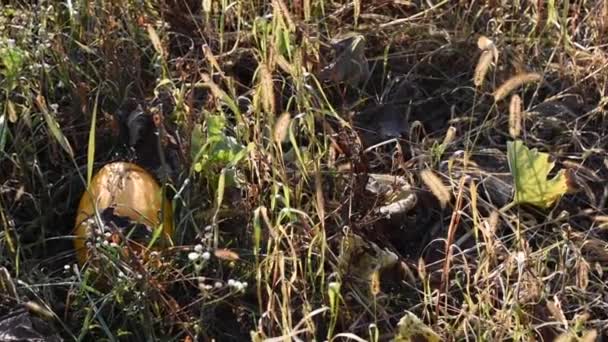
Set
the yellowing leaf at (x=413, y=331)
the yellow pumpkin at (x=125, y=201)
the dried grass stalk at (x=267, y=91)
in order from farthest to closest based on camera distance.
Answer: the yellow pumpkin at (x=125, y=201)
the dried grass stalk at (x=267, y=91)
the yellowing leaf at (x=413, y=331)

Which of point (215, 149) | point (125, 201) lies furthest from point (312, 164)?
point (125, 201)

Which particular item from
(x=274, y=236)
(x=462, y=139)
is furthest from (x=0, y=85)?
(x=462, y=139)

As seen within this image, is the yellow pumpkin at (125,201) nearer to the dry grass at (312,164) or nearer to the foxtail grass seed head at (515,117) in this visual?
the dry grass at (312,164)

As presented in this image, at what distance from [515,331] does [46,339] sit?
74 cm

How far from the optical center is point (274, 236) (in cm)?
182

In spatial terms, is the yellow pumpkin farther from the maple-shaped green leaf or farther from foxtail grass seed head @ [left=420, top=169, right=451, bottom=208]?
the maple-shaped green leaf

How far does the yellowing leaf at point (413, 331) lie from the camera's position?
1.75 meters

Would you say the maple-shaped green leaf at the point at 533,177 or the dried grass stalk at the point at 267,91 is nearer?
the dried grass stalk at the point at 267,91

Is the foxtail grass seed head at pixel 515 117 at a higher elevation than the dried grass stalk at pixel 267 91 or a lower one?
lower

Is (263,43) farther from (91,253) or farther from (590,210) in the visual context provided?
(590,210)

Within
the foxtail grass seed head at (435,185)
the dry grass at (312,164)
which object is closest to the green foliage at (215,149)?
the dry grass at (312,164)

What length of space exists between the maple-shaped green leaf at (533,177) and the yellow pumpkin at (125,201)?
0.63 meters

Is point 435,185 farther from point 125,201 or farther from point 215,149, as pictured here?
point 125,201

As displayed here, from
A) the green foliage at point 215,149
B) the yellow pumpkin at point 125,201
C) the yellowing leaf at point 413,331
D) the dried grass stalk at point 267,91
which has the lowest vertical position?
the yellowing leaf at point 413,331
